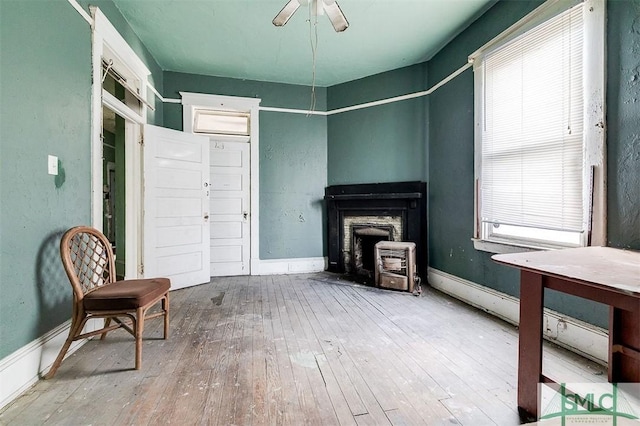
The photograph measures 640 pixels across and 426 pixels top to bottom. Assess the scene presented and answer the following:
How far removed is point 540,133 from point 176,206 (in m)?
3.81

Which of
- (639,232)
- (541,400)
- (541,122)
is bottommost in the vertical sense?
(541,400)

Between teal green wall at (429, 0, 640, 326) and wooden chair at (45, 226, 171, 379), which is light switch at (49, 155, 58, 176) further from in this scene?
teal green wall at (429, 0, 640, 326)

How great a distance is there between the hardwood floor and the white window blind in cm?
101

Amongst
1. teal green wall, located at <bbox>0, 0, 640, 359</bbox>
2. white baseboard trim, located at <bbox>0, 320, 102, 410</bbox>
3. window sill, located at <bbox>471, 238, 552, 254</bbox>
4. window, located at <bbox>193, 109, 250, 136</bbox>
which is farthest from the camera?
window, located at <bbox>193, 109, 250, 136</bbox>

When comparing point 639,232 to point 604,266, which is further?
point 639,232

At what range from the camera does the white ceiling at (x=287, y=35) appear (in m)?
2.70

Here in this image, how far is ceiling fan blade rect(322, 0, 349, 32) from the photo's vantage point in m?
2.22

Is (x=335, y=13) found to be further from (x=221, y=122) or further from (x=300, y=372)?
(x=300, y=372)

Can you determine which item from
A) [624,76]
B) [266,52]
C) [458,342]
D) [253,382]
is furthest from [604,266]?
[266,52]

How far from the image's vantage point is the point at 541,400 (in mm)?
1337

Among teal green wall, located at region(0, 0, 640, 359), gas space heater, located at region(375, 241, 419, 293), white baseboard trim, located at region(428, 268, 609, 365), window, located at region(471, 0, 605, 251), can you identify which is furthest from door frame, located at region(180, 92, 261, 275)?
window, located at region(471, 0, 605, 251)

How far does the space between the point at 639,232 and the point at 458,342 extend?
1.28m

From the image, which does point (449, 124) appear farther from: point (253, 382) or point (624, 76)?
point (253, 382)

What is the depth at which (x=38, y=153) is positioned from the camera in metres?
1.73
